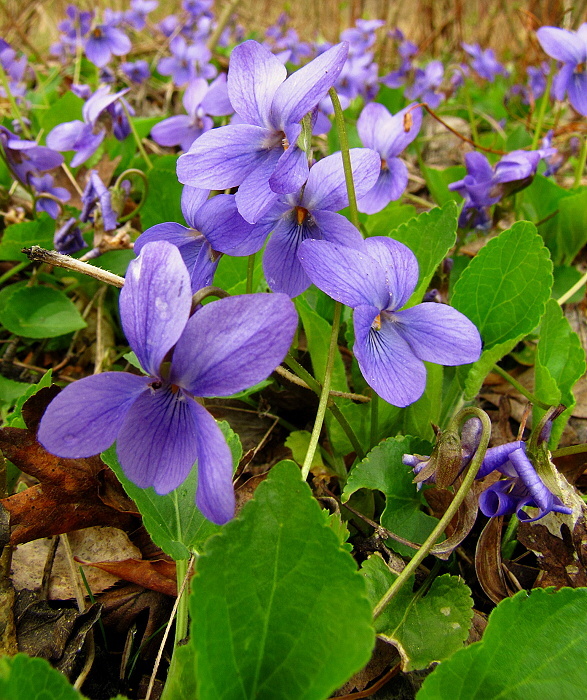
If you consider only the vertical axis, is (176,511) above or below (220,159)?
below

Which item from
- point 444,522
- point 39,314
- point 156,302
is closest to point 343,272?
point 156,302

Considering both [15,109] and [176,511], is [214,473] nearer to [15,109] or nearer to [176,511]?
[176,511]

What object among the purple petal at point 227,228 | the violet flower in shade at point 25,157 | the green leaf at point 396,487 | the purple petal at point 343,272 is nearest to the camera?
the purple petal at point 343,272

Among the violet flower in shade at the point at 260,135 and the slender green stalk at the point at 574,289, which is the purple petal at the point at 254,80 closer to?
the violet flower in shade at the point at 260,135

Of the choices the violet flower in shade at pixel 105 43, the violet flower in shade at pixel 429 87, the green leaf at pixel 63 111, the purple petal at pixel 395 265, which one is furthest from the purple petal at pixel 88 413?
the violet flower in shade at pixel 429 87

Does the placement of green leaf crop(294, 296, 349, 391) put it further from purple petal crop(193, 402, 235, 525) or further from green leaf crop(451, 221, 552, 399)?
purple petal crop(193, 402, 235, 525)

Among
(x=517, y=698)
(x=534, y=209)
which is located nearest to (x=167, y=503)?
(x=517, y=698)

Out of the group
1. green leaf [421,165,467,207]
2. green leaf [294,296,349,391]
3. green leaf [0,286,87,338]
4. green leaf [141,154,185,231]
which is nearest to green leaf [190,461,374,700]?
green leaf [294,296,349,391]
